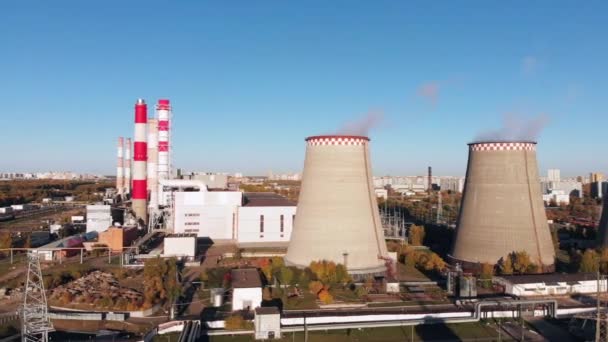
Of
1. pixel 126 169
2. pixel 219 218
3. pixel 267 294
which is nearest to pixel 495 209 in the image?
pixel 267 294

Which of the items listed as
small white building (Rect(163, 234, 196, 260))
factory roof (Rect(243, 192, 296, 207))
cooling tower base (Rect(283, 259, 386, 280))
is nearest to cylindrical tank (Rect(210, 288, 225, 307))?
cooling tower base (Rect(283, 259, 386, 280))

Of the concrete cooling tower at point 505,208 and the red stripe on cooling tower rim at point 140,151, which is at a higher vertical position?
the red stripe on cooling tower rim at point 140,151

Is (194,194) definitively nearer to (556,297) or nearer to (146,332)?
(146,332)

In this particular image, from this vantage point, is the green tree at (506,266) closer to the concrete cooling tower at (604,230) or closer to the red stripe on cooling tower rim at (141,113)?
the concrete cooling tower at (604,230)

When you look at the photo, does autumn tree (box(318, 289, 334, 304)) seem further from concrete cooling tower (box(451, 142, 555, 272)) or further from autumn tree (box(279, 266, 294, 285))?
concrete cooling tower (box(451, 142, 555, 272))

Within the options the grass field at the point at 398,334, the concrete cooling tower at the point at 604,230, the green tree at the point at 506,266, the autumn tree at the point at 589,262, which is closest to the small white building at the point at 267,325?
the grass field at the point at 398,334

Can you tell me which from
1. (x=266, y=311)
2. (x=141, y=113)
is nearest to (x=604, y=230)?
(x=266, y=311)
